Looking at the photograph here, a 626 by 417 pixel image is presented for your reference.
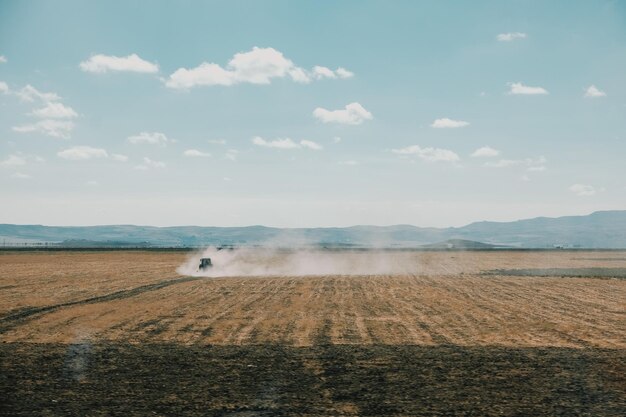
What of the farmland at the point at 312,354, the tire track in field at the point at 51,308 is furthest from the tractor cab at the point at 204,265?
the farmland at the point at 312,354

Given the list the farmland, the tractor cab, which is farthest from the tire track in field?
the tractor cab

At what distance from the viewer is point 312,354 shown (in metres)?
18.9

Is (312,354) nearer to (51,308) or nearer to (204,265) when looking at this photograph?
(51,308)

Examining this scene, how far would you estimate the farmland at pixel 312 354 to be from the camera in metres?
13.5

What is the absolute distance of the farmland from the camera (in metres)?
13.5

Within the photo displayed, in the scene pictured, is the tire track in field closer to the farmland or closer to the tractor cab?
the farmland

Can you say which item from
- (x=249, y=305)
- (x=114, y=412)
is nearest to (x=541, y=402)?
(x=114, y=412)

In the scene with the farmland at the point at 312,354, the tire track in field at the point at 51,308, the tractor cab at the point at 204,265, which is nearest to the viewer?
the farmland at the point at 312,354

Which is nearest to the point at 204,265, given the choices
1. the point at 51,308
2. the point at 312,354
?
the point at 51,308

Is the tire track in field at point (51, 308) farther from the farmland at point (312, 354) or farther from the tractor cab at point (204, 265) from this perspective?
the tractor cab at point (204, 265)

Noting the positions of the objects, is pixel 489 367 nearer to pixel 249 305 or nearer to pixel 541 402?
pixel 541 402

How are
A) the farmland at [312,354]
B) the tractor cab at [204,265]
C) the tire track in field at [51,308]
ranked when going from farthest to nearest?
the tractor cab at [204,265] → the tire track in field at [51,308] → the farmland at [312,354]

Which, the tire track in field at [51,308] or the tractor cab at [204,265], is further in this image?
the tractor cab at [204,265]

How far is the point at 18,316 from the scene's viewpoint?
2814 cm
